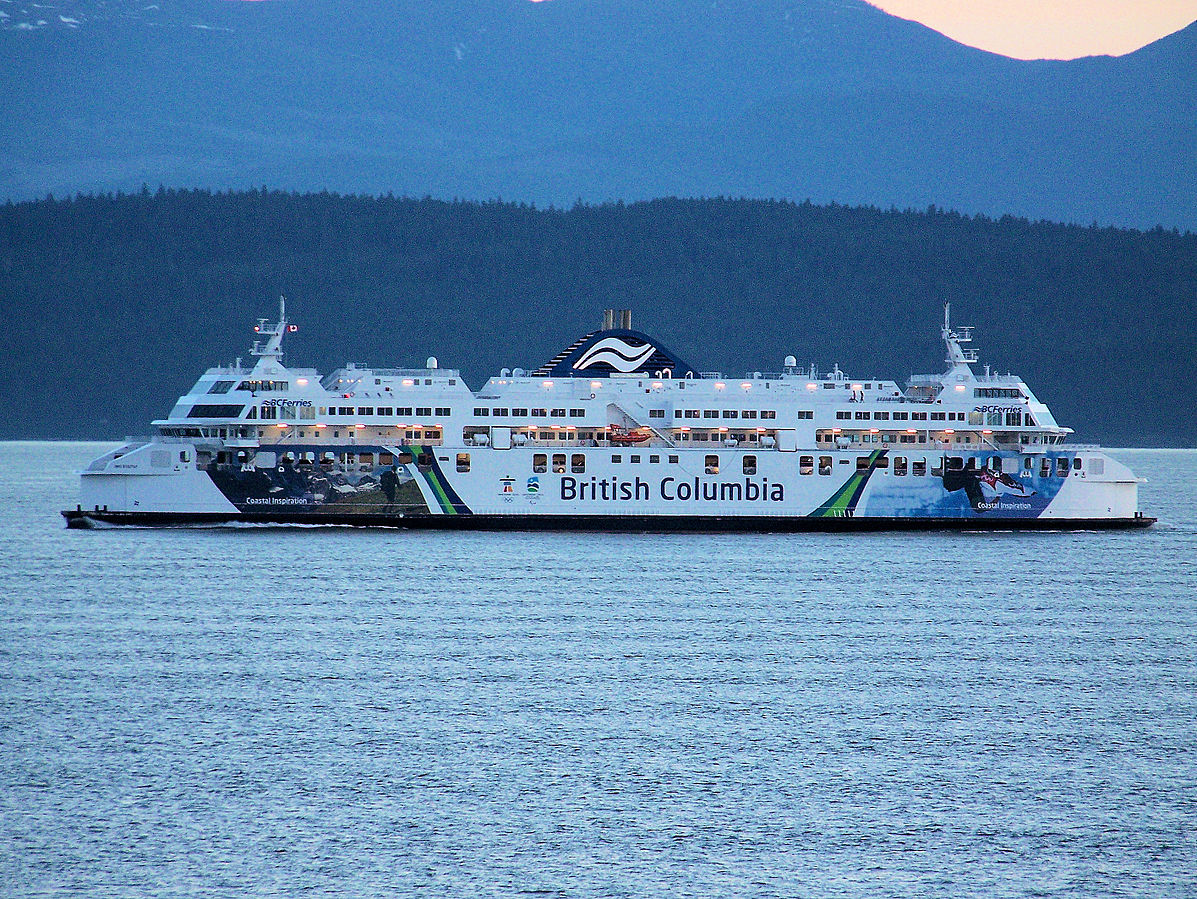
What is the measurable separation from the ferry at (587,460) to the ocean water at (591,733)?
5.20m

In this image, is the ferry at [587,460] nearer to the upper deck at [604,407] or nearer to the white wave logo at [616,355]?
the upper deck at [604,407]

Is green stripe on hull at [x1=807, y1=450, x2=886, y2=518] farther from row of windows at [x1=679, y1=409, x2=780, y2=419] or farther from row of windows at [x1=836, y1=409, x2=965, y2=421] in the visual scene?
row of windows at [x1=679, y1=409, x2=780, y2=419]

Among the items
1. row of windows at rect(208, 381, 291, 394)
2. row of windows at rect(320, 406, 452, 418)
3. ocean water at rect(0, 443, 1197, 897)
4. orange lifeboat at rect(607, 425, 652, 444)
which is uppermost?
row of windows at rect(208, 381, 291, 394)

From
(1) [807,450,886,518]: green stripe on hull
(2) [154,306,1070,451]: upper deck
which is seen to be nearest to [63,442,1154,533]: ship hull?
(1) [807,450,886,518]: green stripe on hull

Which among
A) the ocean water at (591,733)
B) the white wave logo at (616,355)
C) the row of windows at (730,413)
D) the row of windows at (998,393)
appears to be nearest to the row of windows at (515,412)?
the white wave logo at (616,355)

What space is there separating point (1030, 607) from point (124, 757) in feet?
71.1

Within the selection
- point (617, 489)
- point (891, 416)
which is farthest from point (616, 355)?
point (891, 416)

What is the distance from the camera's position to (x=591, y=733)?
21.7 m

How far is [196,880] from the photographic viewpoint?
1603cm

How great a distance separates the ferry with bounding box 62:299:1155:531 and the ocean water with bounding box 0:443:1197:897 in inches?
205

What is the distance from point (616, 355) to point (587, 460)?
18.1ft

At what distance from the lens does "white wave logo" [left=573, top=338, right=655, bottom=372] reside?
48.3m

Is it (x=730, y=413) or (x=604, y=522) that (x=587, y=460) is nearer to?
(x=604, y=522)

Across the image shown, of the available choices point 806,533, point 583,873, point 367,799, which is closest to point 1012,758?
point 583,873
